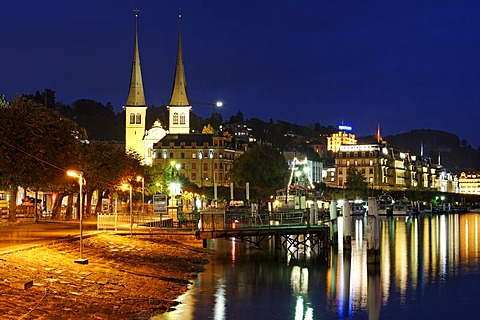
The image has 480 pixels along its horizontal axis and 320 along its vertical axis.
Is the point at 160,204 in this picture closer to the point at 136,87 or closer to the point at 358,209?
the point at 358,209

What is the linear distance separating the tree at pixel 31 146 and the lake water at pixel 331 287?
12.3 meters

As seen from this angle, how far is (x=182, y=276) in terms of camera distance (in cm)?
3828

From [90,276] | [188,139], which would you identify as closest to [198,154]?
[188,139]

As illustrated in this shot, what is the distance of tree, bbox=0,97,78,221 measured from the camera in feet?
149

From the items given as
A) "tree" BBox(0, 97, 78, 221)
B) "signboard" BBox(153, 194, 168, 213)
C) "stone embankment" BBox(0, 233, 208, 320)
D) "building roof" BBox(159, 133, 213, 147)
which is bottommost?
"stone embankment" BBox(0, 233, 208, 320)

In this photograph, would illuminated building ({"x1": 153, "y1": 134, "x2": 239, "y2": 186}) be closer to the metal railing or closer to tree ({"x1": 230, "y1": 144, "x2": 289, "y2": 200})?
tree ({"x1": 230, "y1": 144, "x2": 289, "y2": 200})

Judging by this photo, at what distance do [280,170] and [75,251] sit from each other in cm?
8791

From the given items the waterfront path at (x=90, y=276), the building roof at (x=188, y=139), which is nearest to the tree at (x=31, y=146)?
the waterfront path at (x=90, y=276)

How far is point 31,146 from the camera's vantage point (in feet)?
154

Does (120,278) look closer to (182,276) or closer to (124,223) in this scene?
(182,276)

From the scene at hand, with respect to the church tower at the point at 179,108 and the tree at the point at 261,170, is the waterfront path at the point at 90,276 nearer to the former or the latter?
the tree at the point at 261,170

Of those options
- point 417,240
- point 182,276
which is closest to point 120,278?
point 182,276

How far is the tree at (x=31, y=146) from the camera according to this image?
149ft

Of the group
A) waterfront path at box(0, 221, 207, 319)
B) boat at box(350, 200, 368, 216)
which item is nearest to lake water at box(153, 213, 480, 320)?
waterfront path at box(0, 221, 207, 319)
